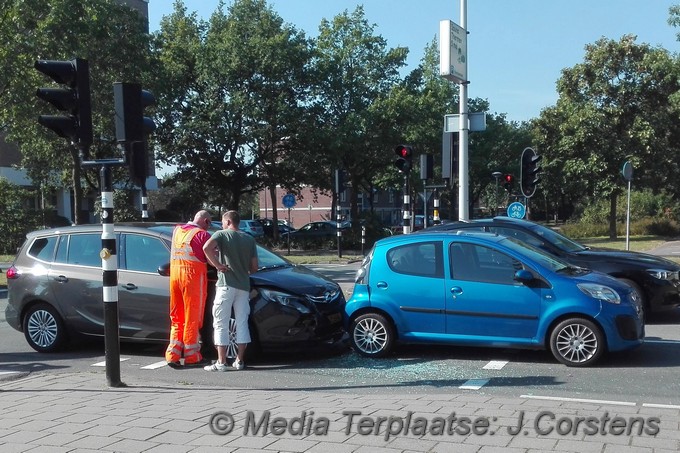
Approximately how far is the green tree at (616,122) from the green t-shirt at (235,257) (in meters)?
32.3

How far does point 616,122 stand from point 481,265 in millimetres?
32033

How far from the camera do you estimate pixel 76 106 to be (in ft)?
23.3

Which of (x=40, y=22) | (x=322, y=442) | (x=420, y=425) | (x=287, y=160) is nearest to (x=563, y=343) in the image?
(x=420, y=425)

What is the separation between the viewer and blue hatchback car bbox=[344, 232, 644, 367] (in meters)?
8.02

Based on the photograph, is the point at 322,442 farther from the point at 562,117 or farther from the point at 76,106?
the point at 562,117

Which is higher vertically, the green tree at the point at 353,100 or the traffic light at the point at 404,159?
the green tree at the point at 353,100

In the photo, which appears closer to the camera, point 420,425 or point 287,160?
point 420,425

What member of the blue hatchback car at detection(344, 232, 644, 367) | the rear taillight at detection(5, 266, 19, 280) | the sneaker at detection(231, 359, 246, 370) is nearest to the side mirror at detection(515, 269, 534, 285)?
the blue hatchback car at detection(344, 232, 644, 367)

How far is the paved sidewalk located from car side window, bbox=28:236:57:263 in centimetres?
336

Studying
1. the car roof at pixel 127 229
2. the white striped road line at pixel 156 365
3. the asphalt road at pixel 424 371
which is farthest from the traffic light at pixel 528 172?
the white striped road line at pixel 156 365

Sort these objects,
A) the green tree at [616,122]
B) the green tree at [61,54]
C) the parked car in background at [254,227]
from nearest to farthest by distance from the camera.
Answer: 1. the green tree at [61,54]
2. the green tree at [616,122]
3. the parked car in background at [254,227]

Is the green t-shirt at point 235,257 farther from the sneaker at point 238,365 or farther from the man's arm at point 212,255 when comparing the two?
the sneaker at point 238,365

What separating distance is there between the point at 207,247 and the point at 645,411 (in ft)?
15.4

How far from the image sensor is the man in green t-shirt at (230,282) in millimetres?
8039
